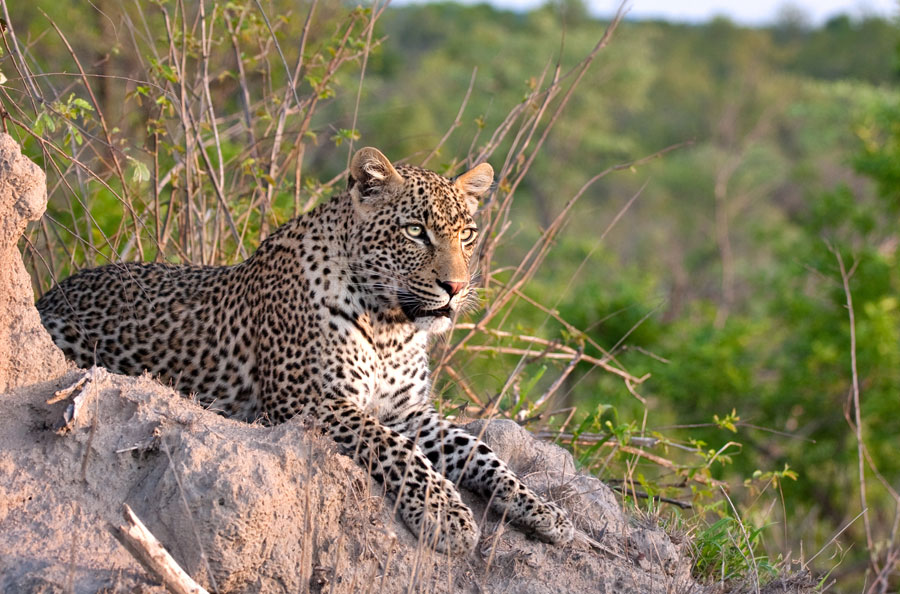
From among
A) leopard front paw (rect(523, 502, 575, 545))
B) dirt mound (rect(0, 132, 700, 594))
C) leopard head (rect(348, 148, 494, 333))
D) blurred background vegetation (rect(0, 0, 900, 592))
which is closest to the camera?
dirt mound (rect(0, 132, 700, 594))

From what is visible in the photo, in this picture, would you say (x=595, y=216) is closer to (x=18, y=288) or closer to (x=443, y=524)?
(x=443, y=524)

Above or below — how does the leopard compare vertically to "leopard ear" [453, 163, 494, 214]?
below

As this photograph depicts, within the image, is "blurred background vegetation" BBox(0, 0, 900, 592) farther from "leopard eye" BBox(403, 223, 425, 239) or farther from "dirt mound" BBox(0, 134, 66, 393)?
"leopard eye" BBox(403, 223, 425, 239)

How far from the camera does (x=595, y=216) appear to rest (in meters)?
46.2

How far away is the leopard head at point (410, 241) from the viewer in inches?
242

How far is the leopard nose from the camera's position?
6.10m

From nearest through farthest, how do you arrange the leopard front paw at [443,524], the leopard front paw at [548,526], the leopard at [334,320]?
the leopard front paw at [443,524] < the leopard front paw at [548,526] < the leopard at [334,320]

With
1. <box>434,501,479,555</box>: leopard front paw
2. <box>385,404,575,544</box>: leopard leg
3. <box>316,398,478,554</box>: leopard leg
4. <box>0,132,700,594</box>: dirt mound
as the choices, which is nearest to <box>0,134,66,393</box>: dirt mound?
<box>0,132,700,594</box>: dirt mound

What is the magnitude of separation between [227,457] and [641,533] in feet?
7.88

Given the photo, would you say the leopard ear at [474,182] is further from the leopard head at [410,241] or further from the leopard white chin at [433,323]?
the leopard white chin at [433,323]

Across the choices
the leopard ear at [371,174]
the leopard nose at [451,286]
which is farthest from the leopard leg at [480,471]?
the leopard ear at [371,174]

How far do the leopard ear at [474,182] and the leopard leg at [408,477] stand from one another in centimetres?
156

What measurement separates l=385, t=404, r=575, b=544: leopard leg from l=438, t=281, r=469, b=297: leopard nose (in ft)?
2.34

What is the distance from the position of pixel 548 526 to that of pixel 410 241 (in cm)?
172
